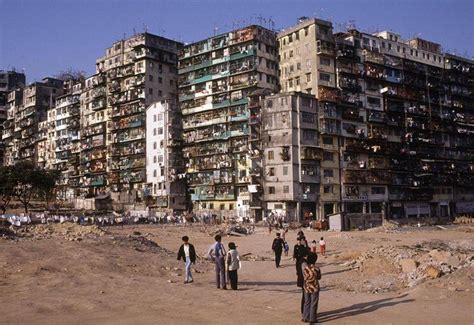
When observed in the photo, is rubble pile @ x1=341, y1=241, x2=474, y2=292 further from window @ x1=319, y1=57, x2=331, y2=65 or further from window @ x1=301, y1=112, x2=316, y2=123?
window @ x1=319, y1=57, x2=331, y2=65

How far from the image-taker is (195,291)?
17672mm

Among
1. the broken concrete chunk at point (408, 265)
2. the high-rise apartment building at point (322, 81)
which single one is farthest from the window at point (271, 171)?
the broken concrete chunk at point (408, 265)

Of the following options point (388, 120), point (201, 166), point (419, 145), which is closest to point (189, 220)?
point (201, 166)

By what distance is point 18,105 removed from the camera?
139750 millimetres

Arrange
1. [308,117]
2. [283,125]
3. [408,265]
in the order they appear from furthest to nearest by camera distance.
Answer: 1. [308,117]
2. [283,125]
3. [408,265]

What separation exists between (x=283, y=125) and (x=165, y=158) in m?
26.5

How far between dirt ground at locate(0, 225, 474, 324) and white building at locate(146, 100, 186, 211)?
64319 millimetres

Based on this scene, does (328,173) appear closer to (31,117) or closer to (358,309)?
(358,309)

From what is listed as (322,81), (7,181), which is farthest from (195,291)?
(322,81)

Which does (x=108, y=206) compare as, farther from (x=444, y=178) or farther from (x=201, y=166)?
(x=444, y=178)

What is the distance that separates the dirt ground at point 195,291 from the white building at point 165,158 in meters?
64.3

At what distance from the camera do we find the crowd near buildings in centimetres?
8056

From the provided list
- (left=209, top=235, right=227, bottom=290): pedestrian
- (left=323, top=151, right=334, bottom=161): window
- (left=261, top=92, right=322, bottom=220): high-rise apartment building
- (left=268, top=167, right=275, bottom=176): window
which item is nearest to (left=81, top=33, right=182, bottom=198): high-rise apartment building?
(left=268, top=167, right=275, bottom=176): window

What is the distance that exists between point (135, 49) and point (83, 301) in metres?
91.5
